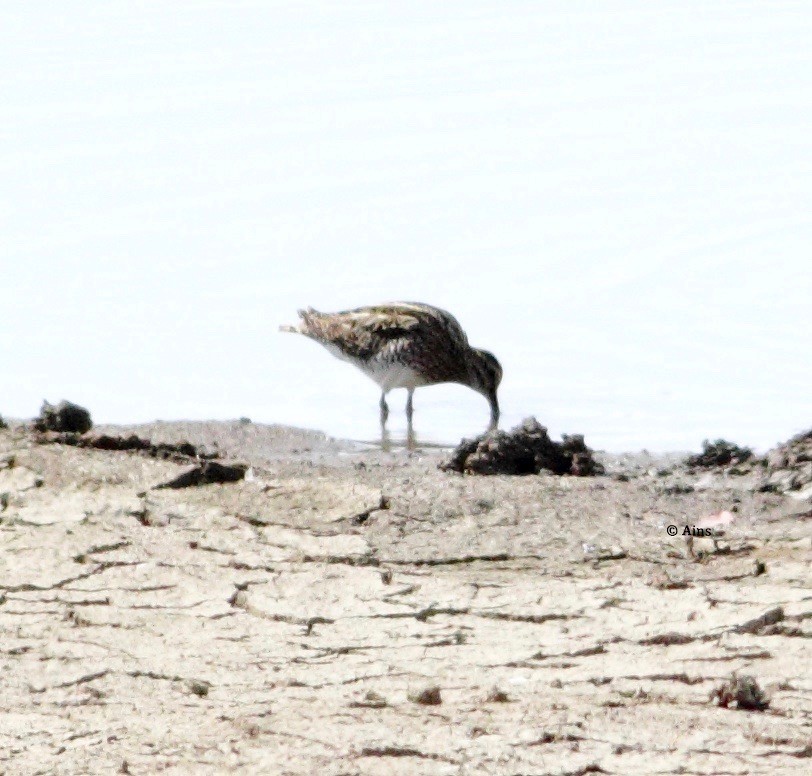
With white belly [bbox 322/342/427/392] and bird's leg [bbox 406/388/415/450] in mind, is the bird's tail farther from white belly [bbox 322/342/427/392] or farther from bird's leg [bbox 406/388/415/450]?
bird's leg [bbox 406/388/415/450]

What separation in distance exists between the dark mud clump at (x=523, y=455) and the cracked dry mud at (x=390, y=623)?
0.17m

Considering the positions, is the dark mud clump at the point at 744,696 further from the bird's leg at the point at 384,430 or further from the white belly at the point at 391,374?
the white belly at the point at 391,374

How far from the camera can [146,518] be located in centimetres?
680

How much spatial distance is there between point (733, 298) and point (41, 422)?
512cm

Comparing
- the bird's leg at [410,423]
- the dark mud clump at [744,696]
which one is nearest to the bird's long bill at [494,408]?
the bird's leg at [410,423]

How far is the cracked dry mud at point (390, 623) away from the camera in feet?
14.9

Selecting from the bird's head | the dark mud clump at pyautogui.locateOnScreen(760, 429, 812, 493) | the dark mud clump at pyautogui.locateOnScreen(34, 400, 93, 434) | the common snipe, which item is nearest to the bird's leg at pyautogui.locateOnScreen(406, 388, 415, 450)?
the common snipe

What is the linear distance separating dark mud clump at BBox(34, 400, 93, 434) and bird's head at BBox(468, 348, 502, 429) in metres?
2.74

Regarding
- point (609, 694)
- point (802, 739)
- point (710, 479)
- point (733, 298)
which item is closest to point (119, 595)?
point (609, 694)

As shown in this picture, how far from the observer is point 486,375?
10.7m

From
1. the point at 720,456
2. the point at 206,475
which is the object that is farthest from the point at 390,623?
the point at 720,456

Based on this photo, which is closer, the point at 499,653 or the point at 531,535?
the point at 499,653

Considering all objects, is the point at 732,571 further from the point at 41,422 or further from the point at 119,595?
the point at 41,422

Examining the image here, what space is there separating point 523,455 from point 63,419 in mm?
2018
